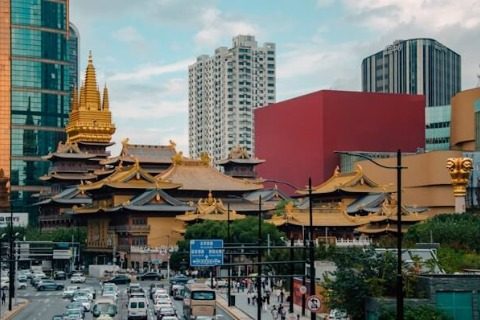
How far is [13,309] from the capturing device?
7156 cm

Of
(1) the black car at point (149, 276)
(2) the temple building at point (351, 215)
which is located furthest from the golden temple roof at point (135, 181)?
(1) the black car at point (149, 276)

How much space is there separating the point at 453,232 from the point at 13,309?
3256 cm

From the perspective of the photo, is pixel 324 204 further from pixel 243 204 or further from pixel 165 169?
pixel 165 169

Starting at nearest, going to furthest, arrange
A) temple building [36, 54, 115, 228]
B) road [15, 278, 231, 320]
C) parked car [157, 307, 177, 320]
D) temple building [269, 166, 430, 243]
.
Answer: parked car [157, 307, 177, 320]
road [15, 278, 231, 320]
temple building [269, 166, 430, 243]
temple building [36, 54, 115, 228]

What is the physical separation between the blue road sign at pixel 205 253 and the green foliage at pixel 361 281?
10.1 metres

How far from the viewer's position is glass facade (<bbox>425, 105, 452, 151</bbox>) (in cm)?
15750

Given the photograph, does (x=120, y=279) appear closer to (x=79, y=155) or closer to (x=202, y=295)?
(x=202, y=295)

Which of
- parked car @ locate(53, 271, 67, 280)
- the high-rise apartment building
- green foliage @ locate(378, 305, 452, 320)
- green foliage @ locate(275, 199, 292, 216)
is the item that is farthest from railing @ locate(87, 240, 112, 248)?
green foliage @ locate(378, 305, 452, 320)

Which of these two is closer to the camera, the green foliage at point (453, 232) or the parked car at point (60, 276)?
the green foliage at point (453, 232)

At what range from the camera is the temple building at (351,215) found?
351ft

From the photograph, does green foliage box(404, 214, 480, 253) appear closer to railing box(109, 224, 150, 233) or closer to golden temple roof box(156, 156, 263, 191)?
railing box(109, 224, 150, 233)

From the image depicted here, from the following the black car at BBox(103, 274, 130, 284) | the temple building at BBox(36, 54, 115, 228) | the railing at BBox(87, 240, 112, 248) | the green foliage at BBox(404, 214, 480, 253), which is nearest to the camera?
the green foliage at BBox(404, 214, 480, 253)

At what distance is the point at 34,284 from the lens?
102 meters

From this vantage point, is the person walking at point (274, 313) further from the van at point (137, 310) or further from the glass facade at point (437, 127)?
the glass facade at point (437, 127)
